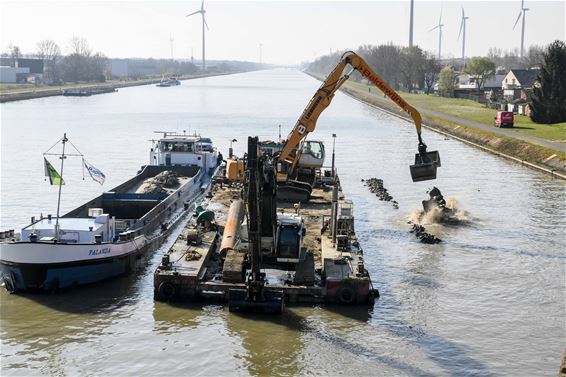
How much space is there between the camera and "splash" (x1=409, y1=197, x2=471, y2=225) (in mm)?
40094

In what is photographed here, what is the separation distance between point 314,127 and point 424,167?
203 inches

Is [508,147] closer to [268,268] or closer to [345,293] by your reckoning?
[345,293]

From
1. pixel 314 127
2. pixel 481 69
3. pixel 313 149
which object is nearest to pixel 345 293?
pixel 314 127

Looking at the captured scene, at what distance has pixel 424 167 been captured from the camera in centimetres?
3369

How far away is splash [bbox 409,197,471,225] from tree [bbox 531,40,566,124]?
1686 inches

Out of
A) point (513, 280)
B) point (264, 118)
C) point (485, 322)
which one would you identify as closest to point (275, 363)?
point (485, 322)

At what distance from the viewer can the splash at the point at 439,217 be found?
132ft

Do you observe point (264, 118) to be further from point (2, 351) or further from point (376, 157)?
point (2, 351)

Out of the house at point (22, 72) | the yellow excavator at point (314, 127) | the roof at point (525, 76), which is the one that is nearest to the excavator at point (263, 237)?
the yellow excavator at point (314, 127)

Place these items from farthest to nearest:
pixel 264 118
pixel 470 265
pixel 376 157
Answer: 1. pixel 264 118
2. pixel 376 157
3. pixel 470 265

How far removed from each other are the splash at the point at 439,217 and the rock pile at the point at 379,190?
387cm

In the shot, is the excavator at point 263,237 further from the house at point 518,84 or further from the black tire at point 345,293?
the house at point 518,84

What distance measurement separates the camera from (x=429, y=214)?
40.3 meters

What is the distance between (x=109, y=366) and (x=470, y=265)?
16.5 metres
